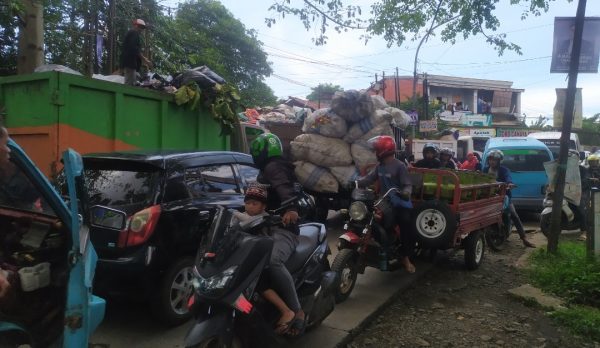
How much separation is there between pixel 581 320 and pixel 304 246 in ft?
9.23

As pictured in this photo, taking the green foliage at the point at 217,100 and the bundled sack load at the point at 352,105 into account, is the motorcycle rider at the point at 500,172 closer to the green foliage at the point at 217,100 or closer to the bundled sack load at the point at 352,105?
the bundled sack load at the point at 352,105

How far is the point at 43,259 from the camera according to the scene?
2725 millimetres

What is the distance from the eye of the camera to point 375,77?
31.3 m

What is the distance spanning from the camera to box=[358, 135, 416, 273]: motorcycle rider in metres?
5.30

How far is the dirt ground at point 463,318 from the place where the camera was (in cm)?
423

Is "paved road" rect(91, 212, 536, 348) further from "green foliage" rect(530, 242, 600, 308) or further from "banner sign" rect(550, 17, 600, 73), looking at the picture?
"banner sign" rect(550, 17, 600, 73)

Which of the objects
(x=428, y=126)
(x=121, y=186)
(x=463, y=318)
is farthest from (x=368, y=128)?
(x=428, y=126)

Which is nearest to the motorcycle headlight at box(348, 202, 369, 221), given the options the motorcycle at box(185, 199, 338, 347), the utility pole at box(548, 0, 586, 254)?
the motorcycle at box(185, 199, 338, 347)

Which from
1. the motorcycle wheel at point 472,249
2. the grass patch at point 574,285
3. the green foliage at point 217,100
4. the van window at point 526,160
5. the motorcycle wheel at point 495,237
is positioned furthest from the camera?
the van window at point 526,160

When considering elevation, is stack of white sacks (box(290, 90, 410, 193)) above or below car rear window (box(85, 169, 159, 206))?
above

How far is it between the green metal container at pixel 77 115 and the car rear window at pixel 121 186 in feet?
4.76

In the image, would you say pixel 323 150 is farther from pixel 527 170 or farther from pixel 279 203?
pixel 527 170

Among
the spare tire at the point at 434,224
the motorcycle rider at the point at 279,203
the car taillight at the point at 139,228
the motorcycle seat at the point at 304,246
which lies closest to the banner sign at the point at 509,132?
the spare tire at the point at 434,224

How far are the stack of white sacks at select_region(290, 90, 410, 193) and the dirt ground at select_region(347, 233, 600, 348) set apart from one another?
2627mm
